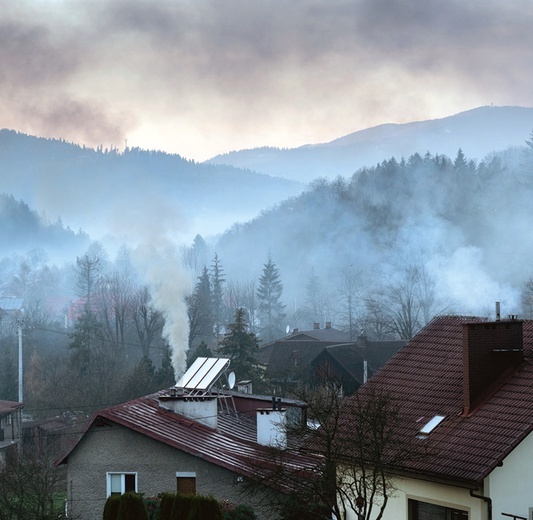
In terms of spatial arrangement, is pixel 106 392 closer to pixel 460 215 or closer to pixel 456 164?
pixel 460 215

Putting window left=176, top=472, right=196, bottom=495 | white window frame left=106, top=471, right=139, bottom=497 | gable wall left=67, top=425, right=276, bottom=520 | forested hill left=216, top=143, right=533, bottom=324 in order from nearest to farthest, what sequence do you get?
window left=176, top=472, right=196, bottom=495 < gable wall left=67, top=425, right=276, bottom=520 < white window frame left=106, top=471, right=139, bottom=497 < forested hill left=216, top=143, right=533, bottom=324

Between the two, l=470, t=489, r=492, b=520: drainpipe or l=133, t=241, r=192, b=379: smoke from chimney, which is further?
l=133, t=241, r=192, b=379: smoke from chimney

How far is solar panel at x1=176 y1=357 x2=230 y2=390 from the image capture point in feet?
89.7

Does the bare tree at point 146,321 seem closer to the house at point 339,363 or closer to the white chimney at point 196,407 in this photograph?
the house at point 339,363

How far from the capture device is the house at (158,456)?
72.7ft

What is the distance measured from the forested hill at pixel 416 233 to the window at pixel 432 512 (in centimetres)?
7438

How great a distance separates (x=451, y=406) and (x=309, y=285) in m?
126

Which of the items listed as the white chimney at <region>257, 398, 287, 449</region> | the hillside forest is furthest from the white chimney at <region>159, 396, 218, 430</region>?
the hillside forest

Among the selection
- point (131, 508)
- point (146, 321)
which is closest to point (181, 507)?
point (131, 508)

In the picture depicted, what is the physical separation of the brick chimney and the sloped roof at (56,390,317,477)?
16.8 ft

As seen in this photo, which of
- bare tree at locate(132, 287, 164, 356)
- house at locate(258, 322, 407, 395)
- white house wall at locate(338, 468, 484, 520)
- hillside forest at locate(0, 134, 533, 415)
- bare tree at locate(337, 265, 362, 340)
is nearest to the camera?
white house wall at locate(338, 468, 484, 520)

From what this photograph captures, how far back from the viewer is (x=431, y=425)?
1648 centimetres

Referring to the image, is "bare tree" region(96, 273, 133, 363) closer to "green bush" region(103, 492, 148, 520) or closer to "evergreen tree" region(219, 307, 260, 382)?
"evergreen tree" region(219, 307, 260, 382)

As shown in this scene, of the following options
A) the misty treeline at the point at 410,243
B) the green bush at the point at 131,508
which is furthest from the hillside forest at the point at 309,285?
the green bush at the point at 131,508
